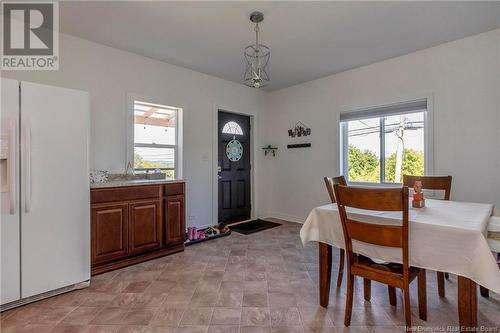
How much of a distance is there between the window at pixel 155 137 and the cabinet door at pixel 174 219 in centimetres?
72

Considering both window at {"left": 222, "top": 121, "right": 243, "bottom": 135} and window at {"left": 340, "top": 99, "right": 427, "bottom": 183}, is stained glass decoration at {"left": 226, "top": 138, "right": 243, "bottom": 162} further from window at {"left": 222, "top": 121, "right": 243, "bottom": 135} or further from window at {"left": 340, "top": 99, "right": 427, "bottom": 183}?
window at {"left": 340, "top": 99, "right": 427, "bottom": 183}

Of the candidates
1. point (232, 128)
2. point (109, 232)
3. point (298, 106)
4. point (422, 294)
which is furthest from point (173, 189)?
point (298, 106)

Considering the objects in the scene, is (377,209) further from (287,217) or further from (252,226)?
(287,217)

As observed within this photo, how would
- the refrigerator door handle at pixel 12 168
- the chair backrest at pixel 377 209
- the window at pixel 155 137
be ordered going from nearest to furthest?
1. the chair backrest at pixel 377 209
2. the refrigerator door handle at pixel 12 168
3. the window at pixel 155 137

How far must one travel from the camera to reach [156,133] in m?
3.88

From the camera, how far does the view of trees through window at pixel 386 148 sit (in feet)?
11.7

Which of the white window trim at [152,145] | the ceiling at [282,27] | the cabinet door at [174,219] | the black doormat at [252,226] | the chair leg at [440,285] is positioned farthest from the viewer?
the black doormat at [252,226]

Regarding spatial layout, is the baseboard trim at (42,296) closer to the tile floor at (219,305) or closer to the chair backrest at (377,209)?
the tile floor at (219,305)

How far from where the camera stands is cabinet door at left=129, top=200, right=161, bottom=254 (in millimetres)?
2848

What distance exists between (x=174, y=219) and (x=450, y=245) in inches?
108

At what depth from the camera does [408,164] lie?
11.9 ft

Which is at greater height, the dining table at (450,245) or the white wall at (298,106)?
the white wall at (298,106)

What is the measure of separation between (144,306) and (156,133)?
2510 millimetres
